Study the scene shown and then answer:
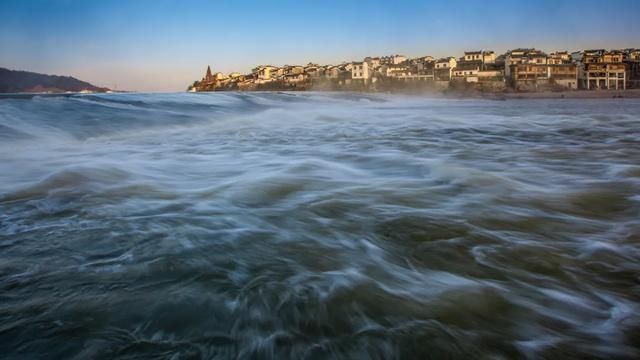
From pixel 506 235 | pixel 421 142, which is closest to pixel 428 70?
pixel 421 142

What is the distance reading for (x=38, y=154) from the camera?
595 cm

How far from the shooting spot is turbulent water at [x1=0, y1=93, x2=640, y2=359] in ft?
3.94

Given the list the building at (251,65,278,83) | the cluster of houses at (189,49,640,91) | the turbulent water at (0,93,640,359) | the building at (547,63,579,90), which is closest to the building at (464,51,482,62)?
the cluster of houses at (189,49,640,91)

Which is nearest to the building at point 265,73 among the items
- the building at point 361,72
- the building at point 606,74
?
the building at point 361,72

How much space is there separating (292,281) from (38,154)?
595 centimetres

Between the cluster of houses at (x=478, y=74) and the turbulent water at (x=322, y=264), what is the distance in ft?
220

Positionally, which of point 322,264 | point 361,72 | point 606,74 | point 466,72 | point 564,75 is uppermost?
point 361,72

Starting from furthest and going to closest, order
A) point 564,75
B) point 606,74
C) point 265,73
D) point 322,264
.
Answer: point 265,73 → point 564,75 → point 606,74 → point 322,264

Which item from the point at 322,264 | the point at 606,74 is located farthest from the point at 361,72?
the point at 322,264

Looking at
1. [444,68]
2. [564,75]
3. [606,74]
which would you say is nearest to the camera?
[606,74]

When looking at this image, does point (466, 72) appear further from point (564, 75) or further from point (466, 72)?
point (564, 75)

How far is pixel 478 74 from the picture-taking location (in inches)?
2704

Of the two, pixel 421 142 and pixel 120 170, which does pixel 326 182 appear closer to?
pixel 120 170

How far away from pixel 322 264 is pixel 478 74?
74234 millimetres
